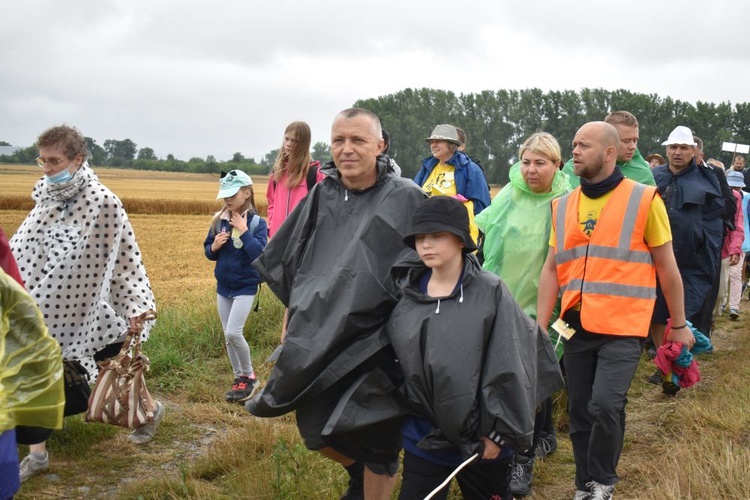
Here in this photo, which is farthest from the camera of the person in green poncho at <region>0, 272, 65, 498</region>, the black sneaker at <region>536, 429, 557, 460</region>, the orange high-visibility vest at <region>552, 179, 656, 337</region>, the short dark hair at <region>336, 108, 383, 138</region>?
the black sneaker at <region>536, 429, 557, 460</region>

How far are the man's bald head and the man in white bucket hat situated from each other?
2843 mm

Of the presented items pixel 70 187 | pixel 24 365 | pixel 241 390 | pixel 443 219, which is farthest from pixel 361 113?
pixel 241 390

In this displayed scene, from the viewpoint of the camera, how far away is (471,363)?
3338mm

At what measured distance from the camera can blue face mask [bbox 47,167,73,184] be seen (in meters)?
5.31

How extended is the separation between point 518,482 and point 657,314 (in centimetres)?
309

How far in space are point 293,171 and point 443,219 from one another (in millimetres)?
3885

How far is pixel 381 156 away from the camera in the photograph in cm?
415

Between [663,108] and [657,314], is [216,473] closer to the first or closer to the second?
[657,314]

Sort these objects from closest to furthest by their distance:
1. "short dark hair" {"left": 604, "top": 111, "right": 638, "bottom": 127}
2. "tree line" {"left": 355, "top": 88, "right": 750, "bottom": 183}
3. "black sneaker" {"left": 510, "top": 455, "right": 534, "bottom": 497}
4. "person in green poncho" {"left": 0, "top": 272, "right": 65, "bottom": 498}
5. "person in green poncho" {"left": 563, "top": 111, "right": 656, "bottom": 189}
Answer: "person in green poncho" {"left": 0, "top": 272, "right": 65, "bottom": 498} → "black sneaker" {"left": 510, "top": 455, "right": 534, "bottom": 497} → "person in green poncho" {"left": 563, "top": 111, "right": 656, "bottom": 189} → "short dark hair" {"left": 604, "top": 111, "right": 638, "bottom": 127} → "tree line" {"left": 355, "top": 88, "right": 750, "bottom": 183}

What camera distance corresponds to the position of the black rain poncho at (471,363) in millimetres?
3307

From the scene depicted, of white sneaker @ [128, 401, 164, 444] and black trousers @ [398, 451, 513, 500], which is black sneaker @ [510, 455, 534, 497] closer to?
black trousers @ [398, 451, 513, 500]

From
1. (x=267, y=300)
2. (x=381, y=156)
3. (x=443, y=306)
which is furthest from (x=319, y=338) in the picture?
(x=267, y=300)

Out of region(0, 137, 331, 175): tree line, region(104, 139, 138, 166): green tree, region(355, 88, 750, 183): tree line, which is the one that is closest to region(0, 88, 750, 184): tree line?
region(355, 88, 750, 183): tree line

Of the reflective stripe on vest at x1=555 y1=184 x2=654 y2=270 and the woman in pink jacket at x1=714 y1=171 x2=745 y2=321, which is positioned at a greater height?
the reflective stripe on vest at x1=555 y1=184 x2=654 y2=270
